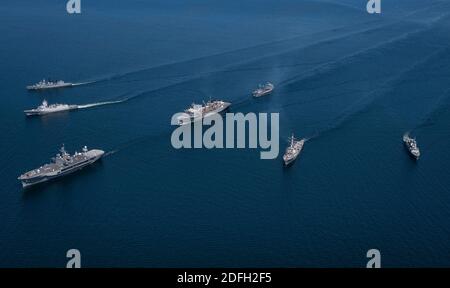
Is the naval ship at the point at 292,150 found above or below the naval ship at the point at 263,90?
below

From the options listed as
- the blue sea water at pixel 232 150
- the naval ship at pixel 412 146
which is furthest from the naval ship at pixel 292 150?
the naval ship at pixel 412 146

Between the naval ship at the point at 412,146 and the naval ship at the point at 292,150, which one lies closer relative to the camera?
the naval ship at the point at 292,150

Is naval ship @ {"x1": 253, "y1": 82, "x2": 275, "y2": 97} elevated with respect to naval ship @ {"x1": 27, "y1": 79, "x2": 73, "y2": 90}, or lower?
lower

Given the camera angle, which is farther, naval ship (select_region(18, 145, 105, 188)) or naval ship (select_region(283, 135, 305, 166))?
naval ship (select_region(283, 135, 305, 166))

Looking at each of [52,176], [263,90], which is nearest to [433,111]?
[263,90]

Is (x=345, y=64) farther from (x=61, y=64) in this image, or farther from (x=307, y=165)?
(x=61, y=64)

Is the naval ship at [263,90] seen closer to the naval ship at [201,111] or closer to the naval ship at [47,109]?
the naval ship at [201,111]

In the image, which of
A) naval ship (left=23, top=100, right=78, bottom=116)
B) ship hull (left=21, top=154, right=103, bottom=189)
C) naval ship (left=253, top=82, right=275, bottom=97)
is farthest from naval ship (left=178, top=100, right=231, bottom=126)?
naval ship (left=23, top=100, right=78, bottom=116)

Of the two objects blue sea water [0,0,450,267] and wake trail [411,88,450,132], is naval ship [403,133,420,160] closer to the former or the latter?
blue sea water [0,0,450,267]
